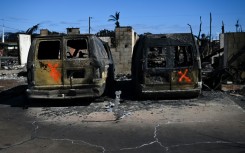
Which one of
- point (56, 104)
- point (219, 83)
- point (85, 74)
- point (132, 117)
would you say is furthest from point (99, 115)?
point (219, 83)

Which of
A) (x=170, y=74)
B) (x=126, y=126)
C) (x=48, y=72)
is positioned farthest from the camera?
(x=170, y=74)

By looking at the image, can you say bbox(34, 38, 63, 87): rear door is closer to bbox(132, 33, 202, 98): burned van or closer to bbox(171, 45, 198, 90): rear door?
bbox(132, 33, 202, 98): burned van

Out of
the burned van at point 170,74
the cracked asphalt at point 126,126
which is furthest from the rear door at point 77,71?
the burned van at point 170,74

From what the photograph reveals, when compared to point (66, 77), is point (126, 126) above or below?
below

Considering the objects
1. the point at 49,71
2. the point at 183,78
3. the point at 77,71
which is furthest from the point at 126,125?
the point at 49,71

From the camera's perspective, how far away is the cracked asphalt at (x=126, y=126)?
5.40 m

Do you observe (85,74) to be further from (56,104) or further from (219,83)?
(219,83)

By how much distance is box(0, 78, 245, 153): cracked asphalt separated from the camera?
17.7 ft

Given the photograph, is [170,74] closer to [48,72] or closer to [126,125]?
[126,125]

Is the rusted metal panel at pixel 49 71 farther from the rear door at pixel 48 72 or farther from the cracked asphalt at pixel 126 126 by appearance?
the cracked asphalt at pixel 126 126

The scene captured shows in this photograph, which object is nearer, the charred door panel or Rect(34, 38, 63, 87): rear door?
Rect(34, 38, 63, 87): rear door

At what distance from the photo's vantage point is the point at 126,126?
669cm

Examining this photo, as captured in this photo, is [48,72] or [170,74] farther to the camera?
[170,74]

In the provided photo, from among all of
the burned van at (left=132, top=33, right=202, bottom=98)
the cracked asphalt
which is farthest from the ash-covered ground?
the burned van at (left=132, top=33, right=202, bottom=98)
